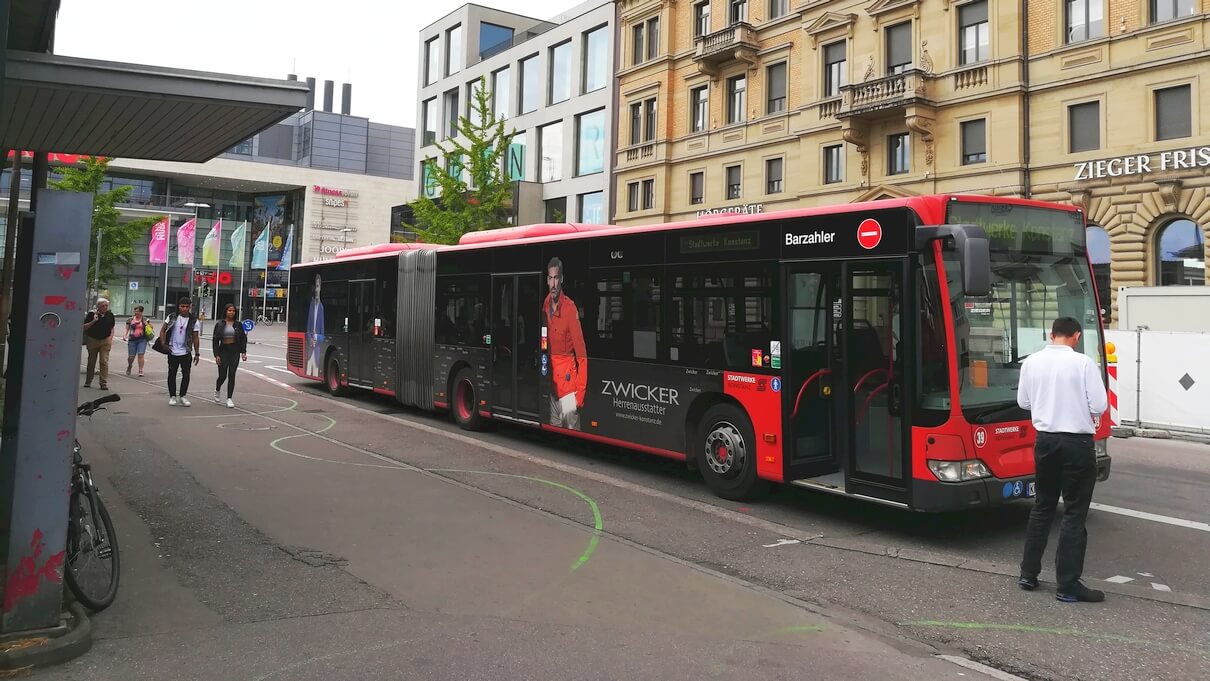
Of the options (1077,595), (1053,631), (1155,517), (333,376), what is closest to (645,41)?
(333,376)

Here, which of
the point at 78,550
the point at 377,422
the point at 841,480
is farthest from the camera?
the point at 377,422

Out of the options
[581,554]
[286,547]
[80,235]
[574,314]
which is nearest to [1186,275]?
[574,314]

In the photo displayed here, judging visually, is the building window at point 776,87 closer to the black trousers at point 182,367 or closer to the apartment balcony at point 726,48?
the apartment balcony at point 726,48

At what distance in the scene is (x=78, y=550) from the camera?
477 cm

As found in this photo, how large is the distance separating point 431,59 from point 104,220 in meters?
29.3

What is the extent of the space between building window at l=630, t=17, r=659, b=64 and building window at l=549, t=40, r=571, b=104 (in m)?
5.02

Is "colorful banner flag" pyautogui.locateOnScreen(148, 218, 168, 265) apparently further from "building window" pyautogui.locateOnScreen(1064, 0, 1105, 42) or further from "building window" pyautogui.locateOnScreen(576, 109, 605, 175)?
"building window" pyautogui.locateOnScreen(1064, 0, 1105, 42)

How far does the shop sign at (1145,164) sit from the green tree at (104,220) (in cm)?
2854

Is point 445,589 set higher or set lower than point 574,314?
lower

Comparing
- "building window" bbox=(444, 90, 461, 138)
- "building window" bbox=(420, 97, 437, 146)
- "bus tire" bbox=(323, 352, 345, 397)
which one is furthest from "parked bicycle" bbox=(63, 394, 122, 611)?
"building window" bbox=(420, 97, 437, 146)

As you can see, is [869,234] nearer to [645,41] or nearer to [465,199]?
A: [465,199]

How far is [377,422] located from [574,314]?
15.5 feet

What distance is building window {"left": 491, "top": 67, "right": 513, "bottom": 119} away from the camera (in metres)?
46.0

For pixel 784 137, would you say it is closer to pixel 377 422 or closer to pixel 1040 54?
pixel 1040 54
